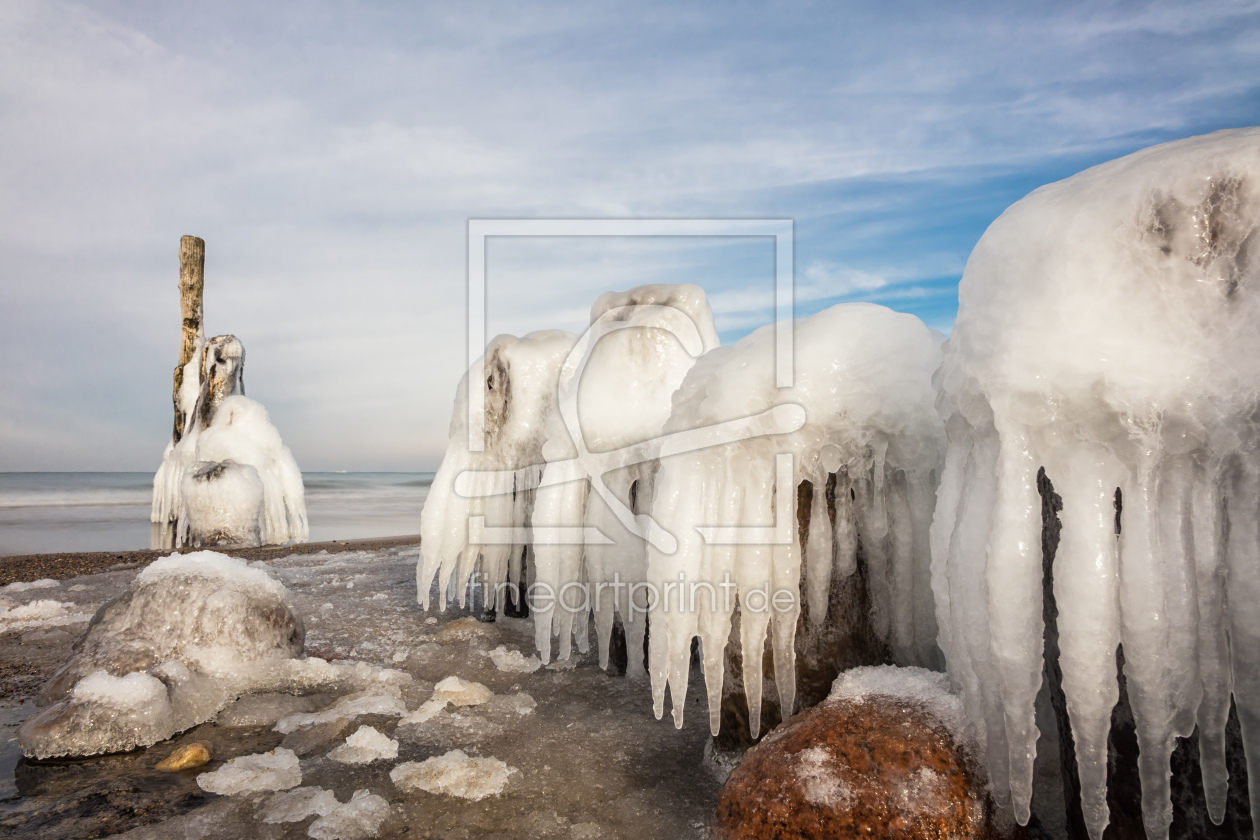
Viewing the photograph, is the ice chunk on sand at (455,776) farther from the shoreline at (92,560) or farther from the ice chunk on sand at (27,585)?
the ice chunk on sand at (27,585)

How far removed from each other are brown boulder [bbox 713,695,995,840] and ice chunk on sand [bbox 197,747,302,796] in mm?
1649

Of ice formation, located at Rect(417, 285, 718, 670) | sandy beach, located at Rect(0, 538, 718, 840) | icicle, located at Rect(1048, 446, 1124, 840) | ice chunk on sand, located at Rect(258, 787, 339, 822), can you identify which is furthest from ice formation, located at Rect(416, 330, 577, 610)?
icicle, located at Rect(1048, 446, 1124, 840)

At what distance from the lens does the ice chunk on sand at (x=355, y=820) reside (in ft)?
7.20

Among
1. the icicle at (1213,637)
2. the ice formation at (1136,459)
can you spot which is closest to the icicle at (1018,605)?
the ice formation at (1136,459)

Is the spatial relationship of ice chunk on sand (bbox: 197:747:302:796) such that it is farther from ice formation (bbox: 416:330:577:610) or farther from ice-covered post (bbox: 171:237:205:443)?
ice-covered post (bbox: 171:237:205:443)

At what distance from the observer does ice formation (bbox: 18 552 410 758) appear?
2826mm

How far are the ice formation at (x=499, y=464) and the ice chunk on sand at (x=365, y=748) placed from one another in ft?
5.93

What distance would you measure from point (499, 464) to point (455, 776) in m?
2.47

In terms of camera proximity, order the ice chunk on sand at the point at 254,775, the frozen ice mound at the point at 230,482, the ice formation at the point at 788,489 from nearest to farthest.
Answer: the ice chunk on sand at the point at 254,775, the ice formation at the point at 788,489, the frozen ice mound at the point at 230,482

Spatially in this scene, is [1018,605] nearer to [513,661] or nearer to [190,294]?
[513,661]

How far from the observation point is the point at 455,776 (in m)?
2.59

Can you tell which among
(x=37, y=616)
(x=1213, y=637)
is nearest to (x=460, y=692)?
(x=1213, y=637)

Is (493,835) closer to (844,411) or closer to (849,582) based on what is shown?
(849,582)

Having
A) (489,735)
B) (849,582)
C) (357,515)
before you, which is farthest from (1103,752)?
(357,515)
